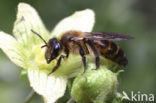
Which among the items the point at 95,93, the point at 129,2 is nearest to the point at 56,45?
the point at 95,93

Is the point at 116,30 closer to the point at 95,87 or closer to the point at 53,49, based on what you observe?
the point at 53,49

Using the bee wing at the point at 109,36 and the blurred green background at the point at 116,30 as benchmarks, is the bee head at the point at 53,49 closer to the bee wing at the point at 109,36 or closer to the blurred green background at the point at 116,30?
the bee wing at the point at 109,36

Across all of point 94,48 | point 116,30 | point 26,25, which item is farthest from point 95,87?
point 116,30

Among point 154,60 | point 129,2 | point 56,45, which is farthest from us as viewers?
point 129,2

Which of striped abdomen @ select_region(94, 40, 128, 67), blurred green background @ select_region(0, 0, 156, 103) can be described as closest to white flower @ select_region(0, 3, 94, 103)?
striped abdomen @ select_region(94, 40, 128, 67)

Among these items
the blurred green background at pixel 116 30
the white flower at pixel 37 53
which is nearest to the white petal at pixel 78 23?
the white flower at pixel 37 53

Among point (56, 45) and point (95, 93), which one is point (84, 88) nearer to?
point (95, 93)
